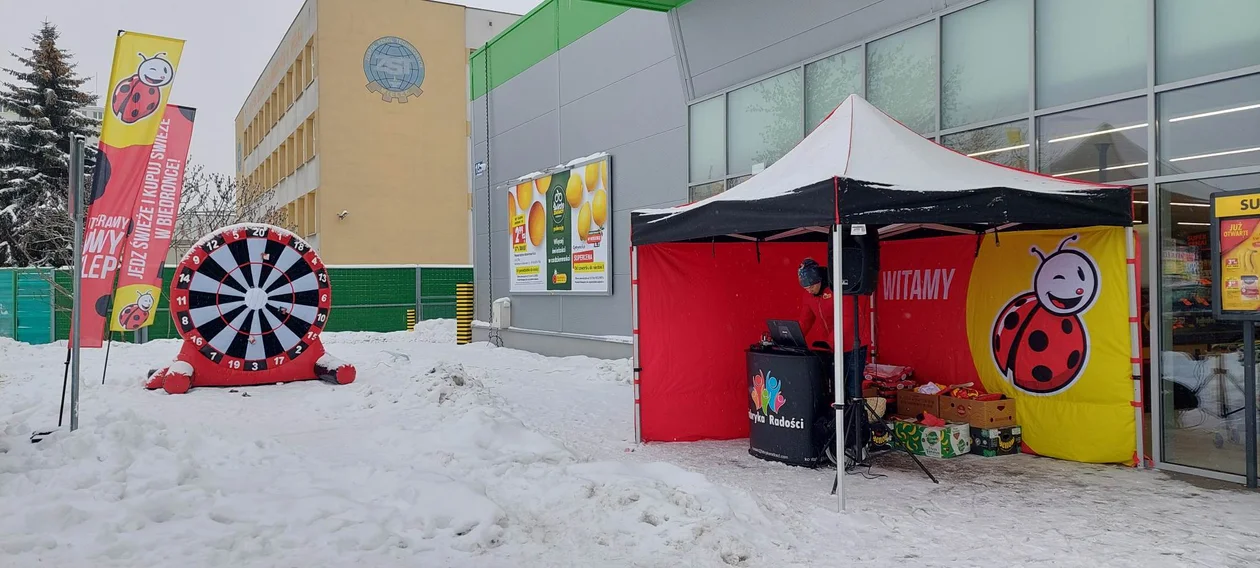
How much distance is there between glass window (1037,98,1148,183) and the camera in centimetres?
686

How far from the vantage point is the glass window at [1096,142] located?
6.86m

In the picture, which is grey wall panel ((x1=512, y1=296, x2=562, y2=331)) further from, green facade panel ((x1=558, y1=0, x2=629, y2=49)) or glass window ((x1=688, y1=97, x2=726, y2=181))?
green facade panel ((x1=558, y1=0, x2=629, y2=49))

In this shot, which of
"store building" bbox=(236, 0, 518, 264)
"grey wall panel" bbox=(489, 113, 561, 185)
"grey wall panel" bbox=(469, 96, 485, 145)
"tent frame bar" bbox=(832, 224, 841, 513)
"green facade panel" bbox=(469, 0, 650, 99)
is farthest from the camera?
"store building" bbox=(236, 0, 518, 264)

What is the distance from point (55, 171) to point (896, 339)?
1186 inches

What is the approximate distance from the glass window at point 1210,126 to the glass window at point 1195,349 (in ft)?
0.53

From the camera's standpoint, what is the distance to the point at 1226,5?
20.7ft

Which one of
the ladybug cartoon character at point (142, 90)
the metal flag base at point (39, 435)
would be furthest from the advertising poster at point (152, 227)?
the metal flag base at point (39, 435)

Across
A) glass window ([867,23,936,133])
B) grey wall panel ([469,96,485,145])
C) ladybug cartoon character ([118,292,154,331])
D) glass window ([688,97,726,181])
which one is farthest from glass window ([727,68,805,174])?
grey wall panel ([469,96,485,145])

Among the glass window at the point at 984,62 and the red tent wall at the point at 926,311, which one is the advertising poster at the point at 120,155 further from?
the glass window at the point at 984,62

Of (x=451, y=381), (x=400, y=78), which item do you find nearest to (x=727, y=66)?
(x=451, y=381)

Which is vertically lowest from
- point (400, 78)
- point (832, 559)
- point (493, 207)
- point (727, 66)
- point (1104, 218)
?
point (832, 559)

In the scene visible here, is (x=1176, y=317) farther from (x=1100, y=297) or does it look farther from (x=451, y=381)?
(x=451, y=381)

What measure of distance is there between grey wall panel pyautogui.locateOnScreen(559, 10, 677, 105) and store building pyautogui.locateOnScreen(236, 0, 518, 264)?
1594 centimetres

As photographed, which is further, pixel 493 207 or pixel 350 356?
pixel 493 207
